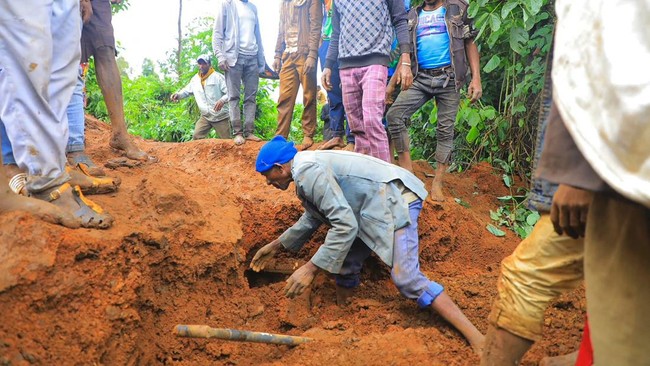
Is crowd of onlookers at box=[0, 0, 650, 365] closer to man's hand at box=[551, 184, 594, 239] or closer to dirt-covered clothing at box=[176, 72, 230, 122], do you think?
man's hand at box=[551, 184, 594, 239]

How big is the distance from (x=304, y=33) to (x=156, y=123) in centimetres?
559

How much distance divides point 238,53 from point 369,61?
2368 mm

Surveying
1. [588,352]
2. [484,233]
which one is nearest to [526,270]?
[588,352]

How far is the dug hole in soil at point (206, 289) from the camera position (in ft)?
6.88

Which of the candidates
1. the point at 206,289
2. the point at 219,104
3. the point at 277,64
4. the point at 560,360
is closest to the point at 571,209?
the point at 560,360

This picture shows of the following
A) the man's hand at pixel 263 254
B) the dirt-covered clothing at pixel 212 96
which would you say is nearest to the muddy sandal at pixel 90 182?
the man's hand at pixel 263 254

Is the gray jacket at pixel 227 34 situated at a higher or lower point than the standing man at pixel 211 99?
higher

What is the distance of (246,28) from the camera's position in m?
6.09

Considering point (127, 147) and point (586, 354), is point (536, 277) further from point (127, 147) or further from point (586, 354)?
point (127, 147)

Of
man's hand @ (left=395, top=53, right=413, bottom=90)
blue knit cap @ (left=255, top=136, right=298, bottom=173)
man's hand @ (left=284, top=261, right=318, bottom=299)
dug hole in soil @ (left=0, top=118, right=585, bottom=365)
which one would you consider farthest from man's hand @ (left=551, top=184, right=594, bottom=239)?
man's hand @ (left=395, top=53, right=413, bottom=90)

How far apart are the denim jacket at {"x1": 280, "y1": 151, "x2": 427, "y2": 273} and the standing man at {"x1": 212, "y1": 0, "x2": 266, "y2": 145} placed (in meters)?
2.81

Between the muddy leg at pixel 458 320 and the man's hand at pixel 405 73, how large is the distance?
73.5 inches

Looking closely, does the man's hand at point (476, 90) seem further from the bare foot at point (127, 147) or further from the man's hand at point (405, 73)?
the bare foot at point (127, 147)

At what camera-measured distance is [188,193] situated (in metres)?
3.52
